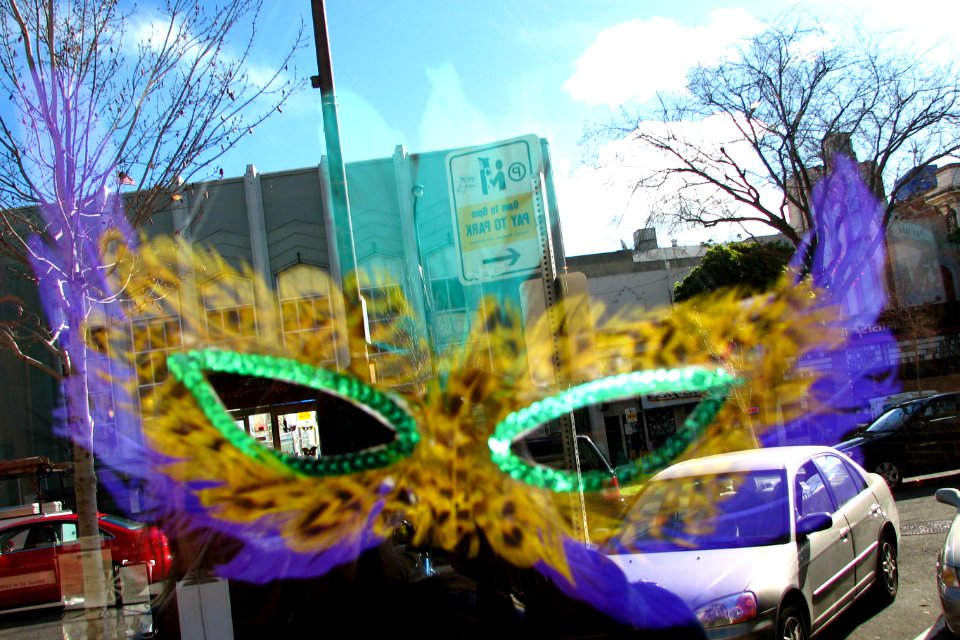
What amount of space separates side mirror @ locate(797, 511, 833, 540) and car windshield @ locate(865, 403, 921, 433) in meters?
8.69

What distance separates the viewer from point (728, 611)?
4.34 meters

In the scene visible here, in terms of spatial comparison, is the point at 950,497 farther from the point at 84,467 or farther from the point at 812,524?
the point at 84,467

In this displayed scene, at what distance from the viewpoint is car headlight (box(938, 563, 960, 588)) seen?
4.66 metres

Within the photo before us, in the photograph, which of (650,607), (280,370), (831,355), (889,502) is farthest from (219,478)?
(831,355)

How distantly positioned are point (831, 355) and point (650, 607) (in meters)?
13.5

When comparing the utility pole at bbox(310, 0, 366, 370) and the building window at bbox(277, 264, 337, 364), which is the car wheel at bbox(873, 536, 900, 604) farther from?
the building window at bbox(277, 264, 337, 364)

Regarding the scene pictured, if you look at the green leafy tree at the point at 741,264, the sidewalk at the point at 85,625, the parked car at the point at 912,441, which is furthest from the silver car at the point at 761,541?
the green leafy tree at the point at 741,264

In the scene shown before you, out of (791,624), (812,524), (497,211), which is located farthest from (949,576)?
(497,211)

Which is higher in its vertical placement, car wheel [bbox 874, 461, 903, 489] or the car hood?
the car hood

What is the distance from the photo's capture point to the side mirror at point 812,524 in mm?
4996

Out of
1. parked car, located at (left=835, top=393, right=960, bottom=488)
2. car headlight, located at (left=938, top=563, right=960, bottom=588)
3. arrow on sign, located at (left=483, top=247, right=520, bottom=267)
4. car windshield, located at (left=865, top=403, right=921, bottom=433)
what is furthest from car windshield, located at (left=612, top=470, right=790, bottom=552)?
car windshield, located at (left=865, top=403, right=921, bottom=433)

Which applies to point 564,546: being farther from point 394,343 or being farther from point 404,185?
point 404,185

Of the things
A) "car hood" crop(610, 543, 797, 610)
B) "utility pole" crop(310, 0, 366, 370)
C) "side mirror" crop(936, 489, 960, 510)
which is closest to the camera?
"utility pole" crop(310, 0, 366, 370)

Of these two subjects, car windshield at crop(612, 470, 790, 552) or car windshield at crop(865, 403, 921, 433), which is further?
car windshield at crop(865, 403, 921, 433)
